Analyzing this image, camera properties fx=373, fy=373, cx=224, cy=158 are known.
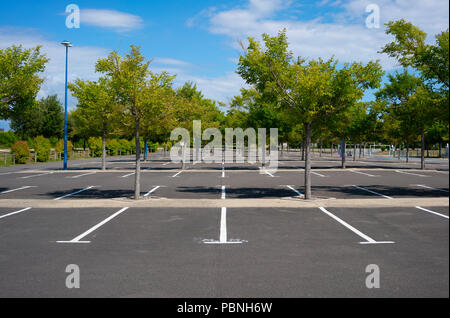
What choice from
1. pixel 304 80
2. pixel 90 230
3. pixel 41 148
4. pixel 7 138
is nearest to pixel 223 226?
pixel 90 230

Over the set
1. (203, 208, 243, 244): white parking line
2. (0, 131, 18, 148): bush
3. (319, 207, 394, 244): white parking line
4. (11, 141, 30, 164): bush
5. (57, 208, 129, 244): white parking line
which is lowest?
(57, 208, 129, 244): white parking line

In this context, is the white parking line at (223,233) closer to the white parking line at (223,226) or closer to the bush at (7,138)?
the white parking line at (223,226)

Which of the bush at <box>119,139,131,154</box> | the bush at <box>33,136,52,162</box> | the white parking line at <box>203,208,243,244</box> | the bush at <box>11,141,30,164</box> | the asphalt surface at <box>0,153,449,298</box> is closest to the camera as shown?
the asphalt surface at <box>0,153,449,298</box>

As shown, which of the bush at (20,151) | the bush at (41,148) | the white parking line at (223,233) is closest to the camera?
the white parking line at (223,233)

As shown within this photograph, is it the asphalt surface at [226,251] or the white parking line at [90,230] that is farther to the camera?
the white parking line at [90,230]

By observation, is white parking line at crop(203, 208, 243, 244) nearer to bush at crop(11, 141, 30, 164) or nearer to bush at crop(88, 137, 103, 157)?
bush at crop(11, 141, 30, 164)

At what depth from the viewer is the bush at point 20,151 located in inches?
1337

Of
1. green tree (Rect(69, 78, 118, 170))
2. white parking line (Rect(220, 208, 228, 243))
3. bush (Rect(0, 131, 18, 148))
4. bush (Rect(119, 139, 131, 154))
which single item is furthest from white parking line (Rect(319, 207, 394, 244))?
bush (Rect(0, 131, 18, 148))

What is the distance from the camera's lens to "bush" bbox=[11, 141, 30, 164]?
3397cm

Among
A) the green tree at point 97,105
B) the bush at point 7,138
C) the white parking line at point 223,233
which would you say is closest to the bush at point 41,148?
the green tree at point 97,105

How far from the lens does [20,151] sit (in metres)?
34.2
